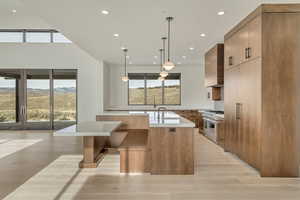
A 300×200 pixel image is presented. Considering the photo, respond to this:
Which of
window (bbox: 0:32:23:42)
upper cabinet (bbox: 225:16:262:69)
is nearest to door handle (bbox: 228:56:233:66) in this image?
upper cabinet (bbox: 225:16:262:69)

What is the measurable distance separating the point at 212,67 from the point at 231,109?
2028mm

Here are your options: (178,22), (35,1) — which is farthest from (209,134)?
(35,1)

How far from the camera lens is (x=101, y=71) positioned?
26.8 feet

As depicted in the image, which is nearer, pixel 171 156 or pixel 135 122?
pixel 171 156

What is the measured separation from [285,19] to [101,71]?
20.7 ft

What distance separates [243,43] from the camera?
4090 mm

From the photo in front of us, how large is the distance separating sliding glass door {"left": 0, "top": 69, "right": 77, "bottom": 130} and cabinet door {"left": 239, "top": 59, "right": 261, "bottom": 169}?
6.87m

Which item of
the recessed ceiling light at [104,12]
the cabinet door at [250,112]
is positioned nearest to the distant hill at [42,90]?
the recessed ceiling light at [104,12]

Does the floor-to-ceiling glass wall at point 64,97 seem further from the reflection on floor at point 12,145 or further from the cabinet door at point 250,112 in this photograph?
the cabinet door at point 250,112

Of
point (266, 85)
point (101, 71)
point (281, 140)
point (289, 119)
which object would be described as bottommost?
point (281, 140)

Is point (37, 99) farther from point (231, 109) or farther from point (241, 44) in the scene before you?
point (241, 44)

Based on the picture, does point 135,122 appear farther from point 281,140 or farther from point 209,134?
point 281,140

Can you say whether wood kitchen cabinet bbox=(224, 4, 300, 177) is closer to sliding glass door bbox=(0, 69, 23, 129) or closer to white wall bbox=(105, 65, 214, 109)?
white wall bbox=(105, 65, 214, 109)

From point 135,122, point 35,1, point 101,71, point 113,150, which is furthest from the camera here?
point 101,71
